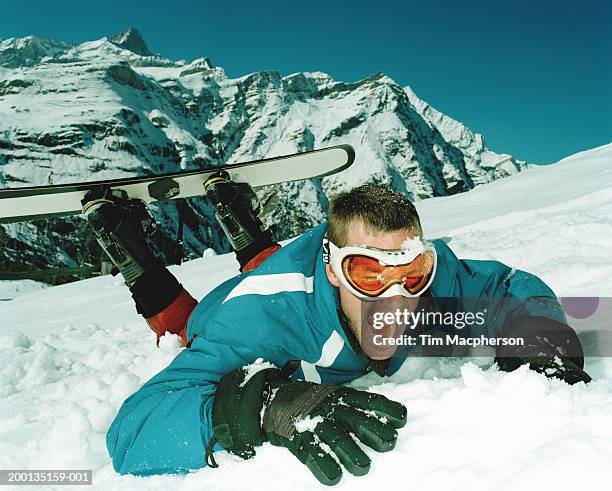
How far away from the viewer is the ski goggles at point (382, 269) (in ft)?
6.44

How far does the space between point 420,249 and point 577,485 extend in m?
1.01

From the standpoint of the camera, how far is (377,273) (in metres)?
1.97

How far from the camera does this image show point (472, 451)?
56.7 inches

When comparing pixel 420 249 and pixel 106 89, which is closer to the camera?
pixel 420 249

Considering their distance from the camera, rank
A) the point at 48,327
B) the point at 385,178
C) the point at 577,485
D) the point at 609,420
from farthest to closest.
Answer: the point at 385,178 < the point at 48,327 < the point at 609,420 < the point at 577,485

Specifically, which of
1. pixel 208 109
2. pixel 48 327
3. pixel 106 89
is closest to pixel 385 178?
pixel 208 109

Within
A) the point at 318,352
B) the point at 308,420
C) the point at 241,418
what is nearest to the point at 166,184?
the point at 318,352

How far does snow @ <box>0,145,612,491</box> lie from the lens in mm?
1370

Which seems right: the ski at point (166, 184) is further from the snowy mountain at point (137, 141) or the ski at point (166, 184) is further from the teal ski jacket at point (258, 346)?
the snowy mountain at point (137, 141)

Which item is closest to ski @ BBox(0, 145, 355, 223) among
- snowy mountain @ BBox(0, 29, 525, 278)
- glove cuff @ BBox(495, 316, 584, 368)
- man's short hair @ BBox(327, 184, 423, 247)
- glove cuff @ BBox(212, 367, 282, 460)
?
man's short hair @ BBox(327, 184, 423, 247)

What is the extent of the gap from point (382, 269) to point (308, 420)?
691 mm

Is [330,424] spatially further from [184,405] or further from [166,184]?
[166,184]

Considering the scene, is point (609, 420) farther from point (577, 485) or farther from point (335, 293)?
point (335, 293)

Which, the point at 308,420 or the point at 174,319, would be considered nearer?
the point at 308,420
